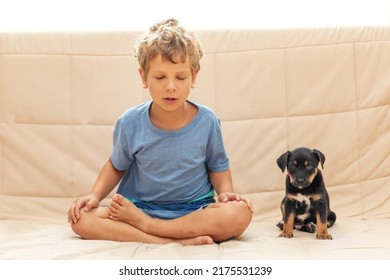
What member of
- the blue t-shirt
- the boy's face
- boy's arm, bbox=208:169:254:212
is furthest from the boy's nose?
boy's arm, bbox=208:169:254:212

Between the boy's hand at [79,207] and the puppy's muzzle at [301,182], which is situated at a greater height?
the puppy's muzzle at [301,182]

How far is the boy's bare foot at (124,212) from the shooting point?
170 centimetres

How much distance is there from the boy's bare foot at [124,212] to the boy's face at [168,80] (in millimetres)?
303

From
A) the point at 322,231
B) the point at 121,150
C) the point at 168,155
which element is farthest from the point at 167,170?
the point at 322,231

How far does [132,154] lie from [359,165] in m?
0.79

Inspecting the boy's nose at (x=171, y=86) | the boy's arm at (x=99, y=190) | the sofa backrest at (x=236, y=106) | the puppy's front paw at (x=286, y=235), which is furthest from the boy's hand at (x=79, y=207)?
the puppy's front paw at (x=286, y=235)

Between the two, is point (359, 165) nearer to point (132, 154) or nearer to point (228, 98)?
point (228, 98)

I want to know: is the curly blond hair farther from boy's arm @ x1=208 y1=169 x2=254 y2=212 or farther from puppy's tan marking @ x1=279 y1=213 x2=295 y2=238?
puppy's tan marking @ x1=279 y1=213 x2=295 y2=238

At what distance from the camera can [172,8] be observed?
7.41 feet

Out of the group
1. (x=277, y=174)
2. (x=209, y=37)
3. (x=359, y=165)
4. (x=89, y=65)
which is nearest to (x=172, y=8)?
(x=209, y=37)

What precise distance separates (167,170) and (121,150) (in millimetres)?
156

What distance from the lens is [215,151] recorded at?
6.06 ft

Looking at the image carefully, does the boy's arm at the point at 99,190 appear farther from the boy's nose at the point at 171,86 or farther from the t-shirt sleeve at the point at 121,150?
the boy's nose at the point at 171,86

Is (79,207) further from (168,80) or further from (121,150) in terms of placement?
(168,80)
